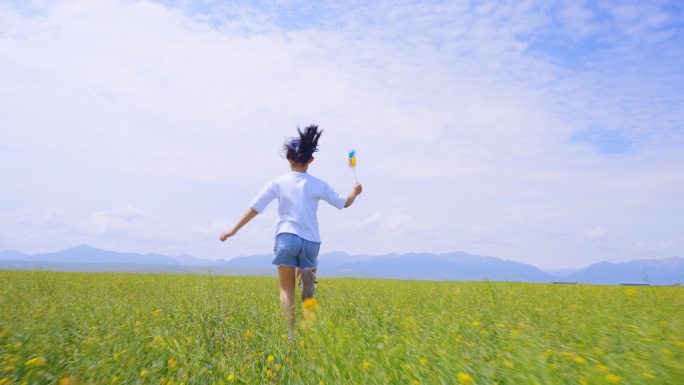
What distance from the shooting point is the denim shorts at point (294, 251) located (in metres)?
5.57

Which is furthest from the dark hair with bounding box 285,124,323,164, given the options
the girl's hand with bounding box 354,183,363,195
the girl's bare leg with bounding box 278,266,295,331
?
the girl's bare leg with bounding box 278,266,295,331

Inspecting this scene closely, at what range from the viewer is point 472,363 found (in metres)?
2.90

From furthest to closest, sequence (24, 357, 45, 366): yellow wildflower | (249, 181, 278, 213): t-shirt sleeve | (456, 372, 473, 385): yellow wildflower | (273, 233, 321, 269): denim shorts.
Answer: (249, 181, 278, 213): t-shirt sleeve < (273, 233, 321, 269): denim shorts < (24, 357, 45, 366): yellow wildflower < (456, 372, 473, 385): yellow wildflower

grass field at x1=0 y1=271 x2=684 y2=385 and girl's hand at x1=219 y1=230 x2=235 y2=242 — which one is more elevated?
girl's hand at x1=219 y1=230 x2=235 y2=242

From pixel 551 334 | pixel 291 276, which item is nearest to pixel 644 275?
pixel 551 334

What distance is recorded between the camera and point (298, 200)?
570cm

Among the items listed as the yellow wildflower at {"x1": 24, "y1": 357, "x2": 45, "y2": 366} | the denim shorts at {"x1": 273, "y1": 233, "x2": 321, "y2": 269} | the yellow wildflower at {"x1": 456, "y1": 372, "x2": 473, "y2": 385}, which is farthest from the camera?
the denim shorts at {"x1": 273, "y1": 233, "x2": 321, "y2": 269}

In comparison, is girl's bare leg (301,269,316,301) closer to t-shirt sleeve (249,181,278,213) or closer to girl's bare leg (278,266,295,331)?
girl's bare leg (278,266,295,331)

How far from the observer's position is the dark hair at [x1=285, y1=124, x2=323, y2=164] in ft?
19.8

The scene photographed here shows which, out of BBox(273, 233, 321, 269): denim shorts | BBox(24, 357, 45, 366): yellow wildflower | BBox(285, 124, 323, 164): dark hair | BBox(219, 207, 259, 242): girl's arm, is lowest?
BBox(24, 357, 45, 366): yellow wildflower

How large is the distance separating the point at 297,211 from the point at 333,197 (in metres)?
0.54

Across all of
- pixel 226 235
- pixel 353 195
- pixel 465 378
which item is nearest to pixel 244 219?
pixel 226 235

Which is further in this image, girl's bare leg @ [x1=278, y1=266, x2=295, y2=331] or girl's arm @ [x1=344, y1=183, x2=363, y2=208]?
girl's arm @ [x1=344, y1=183, x2=363, y2=208]

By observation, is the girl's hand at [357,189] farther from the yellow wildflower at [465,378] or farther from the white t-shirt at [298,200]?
the yellow wildflower at [465,378]
